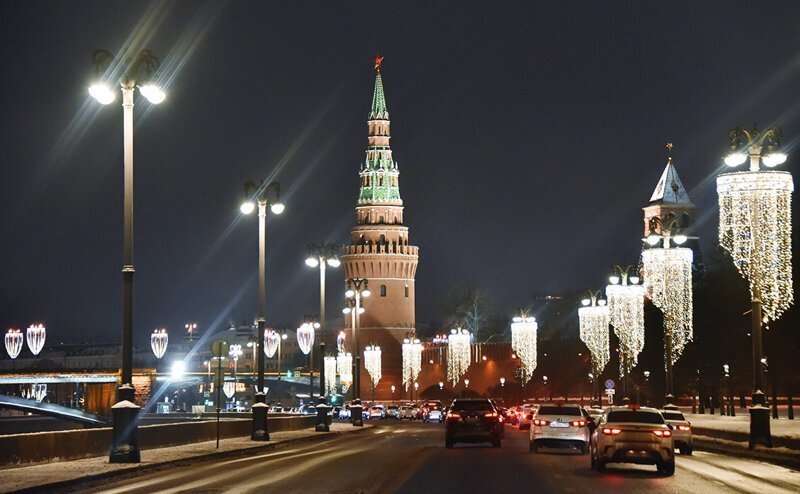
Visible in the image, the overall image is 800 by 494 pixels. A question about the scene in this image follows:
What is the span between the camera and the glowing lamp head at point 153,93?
31.0 m

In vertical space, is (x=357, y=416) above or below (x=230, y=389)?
above

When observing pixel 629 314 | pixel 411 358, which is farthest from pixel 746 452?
pixel 411 358

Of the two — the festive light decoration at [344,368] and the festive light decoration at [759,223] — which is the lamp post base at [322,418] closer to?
the festive light decoration at [759,223]

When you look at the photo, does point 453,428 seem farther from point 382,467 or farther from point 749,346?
point 749,346

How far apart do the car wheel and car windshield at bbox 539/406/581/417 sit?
9.43 meters

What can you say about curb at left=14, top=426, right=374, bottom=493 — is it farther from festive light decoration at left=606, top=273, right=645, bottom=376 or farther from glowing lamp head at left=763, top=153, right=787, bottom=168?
festive light decoration at left=606, top=273, right=645, bottom=376

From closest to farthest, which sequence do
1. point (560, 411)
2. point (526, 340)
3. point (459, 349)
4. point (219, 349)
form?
point (560, 411)
point (219, 349)
point (526, 340)
point (459, 349)

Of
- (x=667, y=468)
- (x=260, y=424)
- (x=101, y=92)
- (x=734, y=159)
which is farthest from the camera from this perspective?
(x=260, y=424)

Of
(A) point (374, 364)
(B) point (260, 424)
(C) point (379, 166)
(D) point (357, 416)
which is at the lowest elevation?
(D) point (357, 416)

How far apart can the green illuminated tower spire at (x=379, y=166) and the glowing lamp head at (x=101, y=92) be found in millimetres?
144343

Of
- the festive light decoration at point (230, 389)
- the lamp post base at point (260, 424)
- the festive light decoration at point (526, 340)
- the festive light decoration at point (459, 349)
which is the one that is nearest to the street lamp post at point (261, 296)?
the lamp post base at point (260, 424)

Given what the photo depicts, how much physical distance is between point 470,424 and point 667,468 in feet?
44.1

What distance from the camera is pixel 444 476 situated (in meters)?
25.5

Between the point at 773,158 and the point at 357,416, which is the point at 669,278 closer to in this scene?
the point at 773,158
